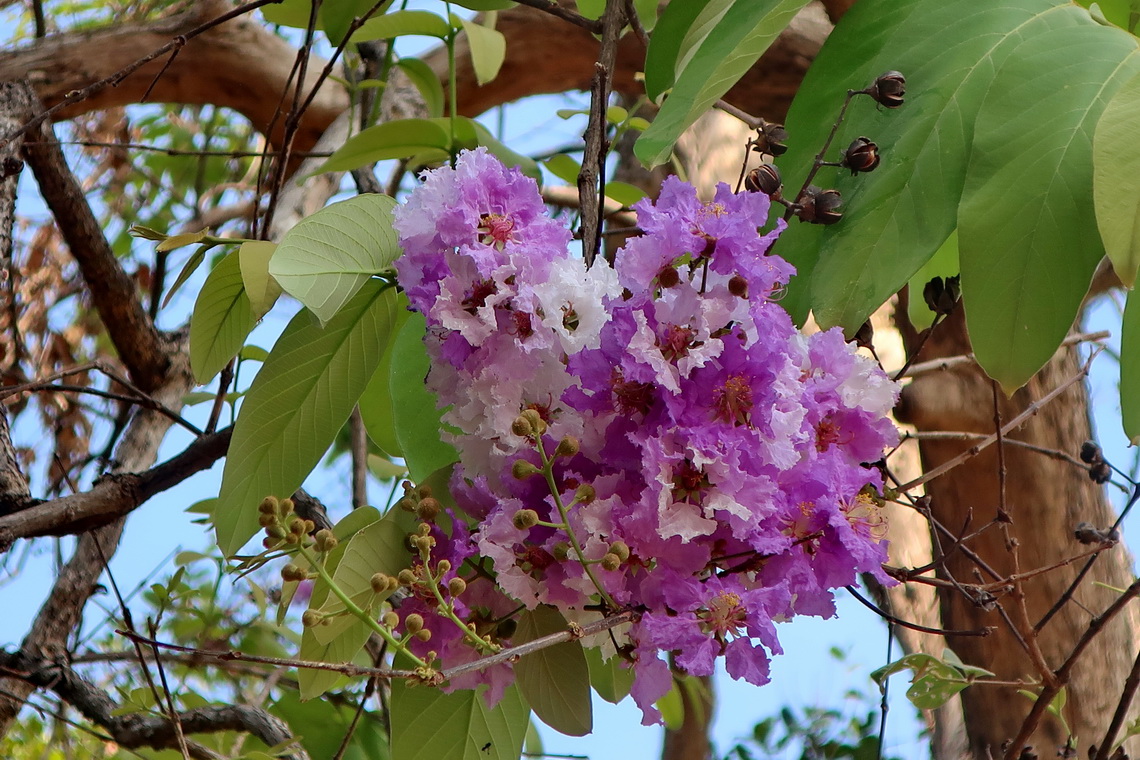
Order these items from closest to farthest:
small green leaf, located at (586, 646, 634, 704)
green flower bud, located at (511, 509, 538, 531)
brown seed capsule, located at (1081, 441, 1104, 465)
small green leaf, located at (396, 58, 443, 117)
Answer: green flower bud, located at (511, 509, 538, 531) < small green leaf, located at (586, 646, 634, 704) < brown seed capsule, located at (1081, 441, 1104, 465) < small green leaf, located at (396, 58, 443, 117)

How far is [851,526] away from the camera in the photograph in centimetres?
40

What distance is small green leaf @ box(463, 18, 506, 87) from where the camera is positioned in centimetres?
89

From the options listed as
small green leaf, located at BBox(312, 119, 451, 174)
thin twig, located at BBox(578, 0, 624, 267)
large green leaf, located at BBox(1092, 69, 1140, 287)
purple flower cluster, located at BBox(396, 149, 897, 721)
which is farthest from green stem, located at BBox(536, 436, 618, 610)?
small green leaf, located at BBox(312, 119, 451, 174)

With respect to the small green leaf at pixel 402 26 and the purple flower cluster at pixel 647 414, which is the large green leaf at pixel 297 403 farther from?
the small green leaf at pixel 402 26

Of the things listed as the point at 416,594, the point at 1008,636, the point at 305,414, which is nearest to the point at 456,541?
the point at 416,594

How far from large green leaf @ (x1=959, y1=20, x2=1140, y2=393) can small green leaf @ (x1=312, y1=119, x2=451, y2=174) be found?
43 cm

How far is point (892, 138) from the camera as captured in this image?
453 millimetres

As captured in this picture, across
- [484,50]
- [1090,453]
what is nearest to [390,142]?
[484,50]

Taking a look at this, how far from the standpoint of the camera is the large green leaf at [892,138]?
0.42 metres

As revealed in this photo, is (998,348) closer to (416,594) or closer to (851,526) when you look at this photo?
(851,526)

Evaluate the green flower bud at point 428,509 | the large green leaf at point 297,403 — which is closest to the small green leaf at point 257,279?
the large green leaf at point 297,403

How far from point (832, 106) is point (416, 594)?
32cm

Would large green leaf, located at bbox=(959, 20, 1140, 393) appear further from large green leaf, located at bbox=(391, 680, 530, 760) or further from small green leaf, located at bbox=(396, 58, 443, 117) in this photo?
small green leaf, located at bbox=(396, 58, 443, 117)

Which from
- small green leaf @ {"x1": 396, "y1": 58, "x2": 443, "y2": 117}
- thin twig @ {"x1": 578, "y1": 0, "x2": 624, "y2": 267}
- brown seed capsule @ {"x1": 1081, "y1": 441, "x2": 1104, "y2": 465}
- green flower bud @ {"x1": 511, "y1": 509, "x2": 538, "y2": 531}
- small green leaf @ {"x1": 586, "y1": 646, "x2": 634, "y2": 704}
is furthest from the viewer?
small green leaf @ {"x1": 396, "y1": 58, "x2": 443, "y2": 117}
